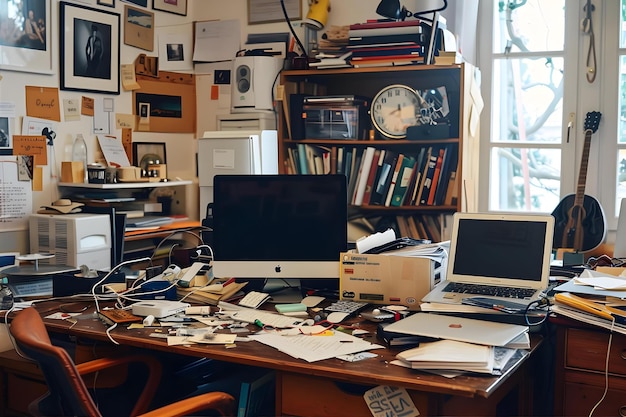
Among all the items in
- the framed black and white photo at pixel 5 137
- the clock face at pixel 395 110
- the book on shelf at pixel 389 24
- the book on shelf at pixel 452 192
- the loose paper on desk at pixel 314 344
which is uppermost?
the book on shelf at pixel 389 24

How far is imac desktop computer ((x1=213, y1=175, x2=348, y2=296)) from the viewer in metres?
→ 2.61

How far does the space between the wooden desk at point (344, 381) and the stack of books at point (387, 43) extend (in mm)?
1981

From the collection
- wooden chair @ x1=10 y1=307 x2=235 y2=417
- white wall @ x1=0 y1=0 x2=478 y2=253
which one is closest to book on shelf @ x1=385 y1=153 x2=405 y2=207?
white wall @ x1=0 y1=0 x2=478 y2=253

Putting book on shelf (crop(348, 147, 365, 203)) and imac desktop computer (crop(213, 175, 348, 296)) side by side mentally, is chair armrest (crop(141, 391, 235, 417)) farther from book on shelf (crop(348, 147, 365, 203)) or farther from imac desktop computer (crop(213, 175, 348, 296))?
book on shelf (crop(348, 147, 365, 203))

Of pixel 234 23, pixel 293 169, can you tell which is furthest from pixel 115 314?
pixel 234 23

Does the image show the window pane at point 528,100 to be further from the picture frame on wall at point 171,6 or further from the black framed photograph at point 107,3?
the black framed photograph at point 107,3

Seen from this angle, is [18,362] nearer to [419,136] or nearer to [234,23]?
[419,136]

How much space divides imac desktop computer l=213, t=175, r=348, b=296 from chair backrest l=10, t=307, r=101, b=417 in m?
0.96

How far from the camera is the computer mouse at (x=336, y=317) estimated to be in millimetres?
2334

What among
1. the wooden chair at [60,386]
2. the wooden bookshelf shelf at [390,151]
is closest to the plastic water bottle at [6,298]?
the wooden chair at [60,386]

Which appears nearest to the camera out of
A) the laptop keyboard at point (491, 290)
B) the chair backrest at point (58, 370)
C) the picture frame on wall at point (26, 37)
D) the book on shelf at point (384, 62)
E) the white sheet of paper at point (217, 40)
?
the chair backrest at point (58, 370)

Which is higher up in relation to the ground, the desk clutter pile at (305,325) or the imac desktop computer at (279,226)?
the imac desktop computer at (279,226)

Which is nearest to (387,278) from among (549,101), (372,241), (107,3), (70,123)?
(372,241)

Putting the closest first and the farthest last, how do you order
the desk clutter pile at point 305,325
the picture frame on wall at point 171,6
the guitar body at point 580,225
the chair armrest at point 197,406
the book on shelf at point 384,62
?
the chair armrest at point 197,406 → the desk clutter pile at point 305,325 → the guitar body at point 580,225 → the book on shelf at point 384,62 → the picture frame on wall at point 171,6
